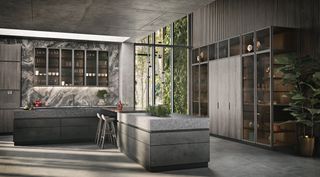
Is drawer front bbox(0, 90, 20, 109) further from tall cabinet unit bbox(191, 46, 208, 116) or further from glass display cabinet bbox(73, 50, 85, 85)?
tall cabinet unit bbox(191, 46, 208, 116)

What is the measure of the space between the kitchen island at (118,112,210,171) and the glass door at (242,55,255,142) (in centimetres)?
287

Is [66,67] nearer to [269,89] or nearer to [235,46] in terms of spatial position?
[235,46]

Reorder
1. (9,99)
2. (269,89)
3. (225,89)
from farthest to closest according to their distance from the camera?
(9,99)
(225,89)
(269,89)

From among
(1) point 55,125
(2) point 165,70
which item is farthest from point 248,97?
(1) point 55,125

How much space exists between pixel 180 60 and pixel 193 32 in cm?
121

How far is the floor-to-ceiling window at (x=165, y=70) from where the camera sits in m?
11.5

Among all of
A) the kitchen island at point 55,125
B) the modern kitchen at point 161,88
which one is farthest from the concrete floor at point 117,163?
the kitchen island at point 55,125

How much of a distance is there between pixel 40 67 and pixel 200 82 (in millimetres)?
5290

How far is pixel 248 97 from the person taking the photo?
8188 mm

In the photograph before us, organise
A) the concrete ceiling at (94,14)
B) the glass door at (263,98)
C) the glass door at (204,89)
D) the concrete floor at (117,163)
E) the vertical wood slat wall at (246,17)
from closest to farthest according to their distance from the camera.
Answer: the concrete floor at (117,163)
the concrete ceiling at (94,14)
the vertical wood slat wall at (246,17)
the glass door at (263,98)
the glass door at (204,89)

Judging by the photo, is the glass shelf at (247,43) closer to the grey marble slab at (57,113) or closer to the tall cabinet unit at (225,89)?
the tall cabinet unit at (225,89)

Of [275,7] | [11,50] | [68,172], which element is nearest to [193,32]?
[275,7]

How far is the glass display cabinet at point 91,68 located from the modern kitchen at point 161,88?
0.14 ft

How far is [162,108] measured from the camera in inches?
228
